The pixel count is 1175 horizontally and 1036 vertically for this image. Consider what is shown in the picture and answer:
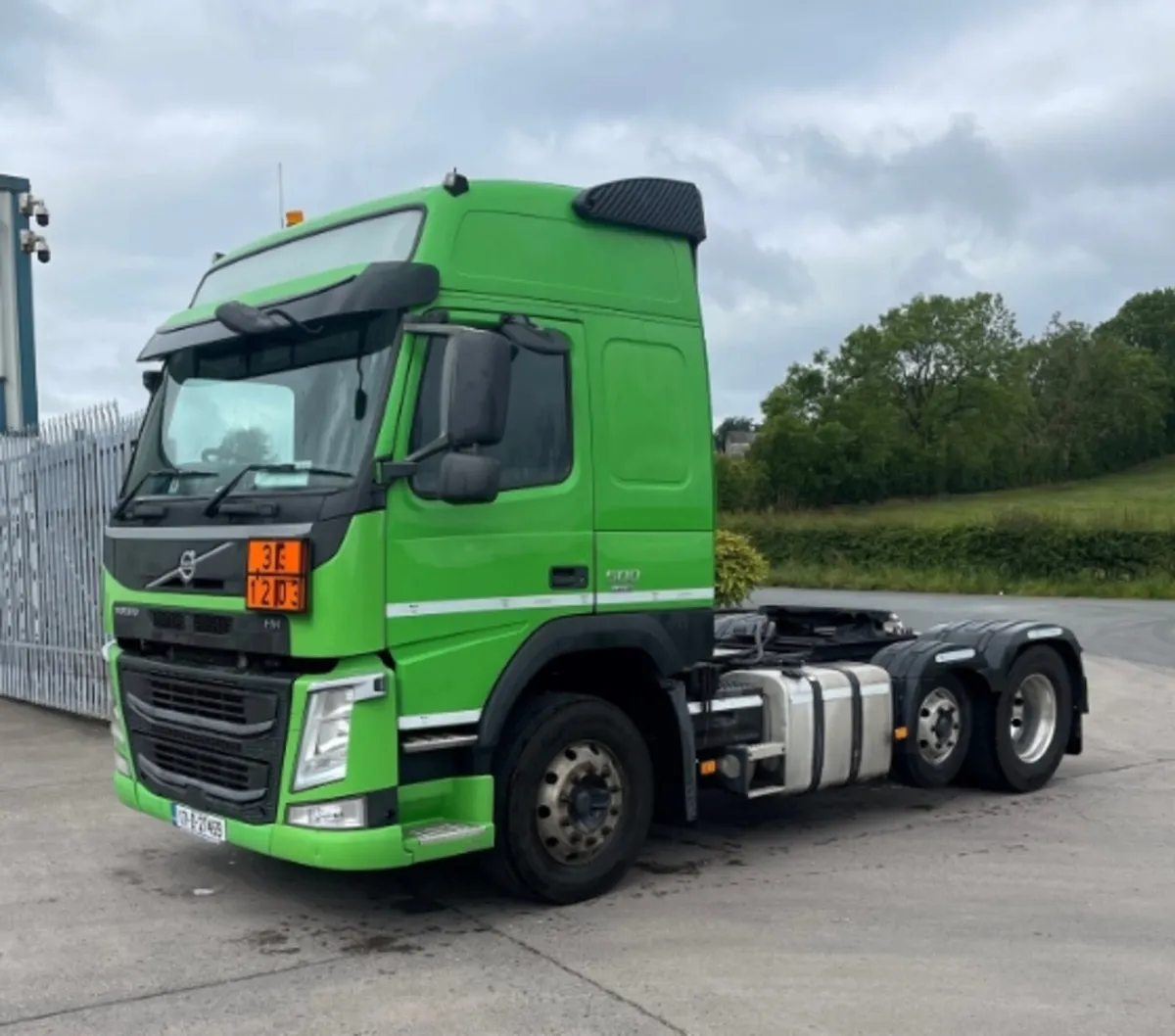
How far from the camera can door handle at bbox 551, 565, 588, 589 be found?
19.9 ft

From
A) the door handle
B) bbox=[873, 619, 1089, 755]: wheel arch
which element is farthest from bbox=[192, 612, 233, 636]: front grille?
bbox=[873, 619, 1089, 755]: wheel arch

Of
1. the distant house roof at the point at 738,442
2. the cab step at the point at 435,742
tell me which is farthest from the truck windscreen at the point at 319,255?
the distant house roof at the point at 738,442

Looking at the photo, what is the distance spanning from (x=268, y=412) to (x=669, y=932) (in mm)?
2880

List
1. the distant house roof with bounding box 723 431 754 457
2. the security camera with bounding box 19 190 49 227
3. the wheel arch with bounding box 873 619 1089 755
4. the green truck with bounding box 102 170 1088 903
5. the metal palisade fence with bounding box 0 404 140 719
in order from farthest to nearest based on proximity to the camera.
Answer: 1. the distant house roof with bounding box 723 431 754 457
2. the security camera with bounding box 19 190 49 227
3. the metal palisade fence with bounding box 0 404 140 719
4. the wheel arch with bounding box 873 619 1089 755
5. the green truck with bounding box 102 170 1088 903

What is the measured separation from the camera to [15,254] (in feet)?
50.4

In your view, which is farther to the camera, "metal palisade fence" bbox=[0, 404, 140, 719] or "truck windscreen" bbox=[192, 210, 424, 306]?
"metal palisade fence" bbox=[0, 404, 140, 719]

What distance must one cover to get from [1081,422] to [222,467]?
8573cm

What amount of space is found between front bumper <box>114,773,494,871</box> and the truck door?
0.33 metres

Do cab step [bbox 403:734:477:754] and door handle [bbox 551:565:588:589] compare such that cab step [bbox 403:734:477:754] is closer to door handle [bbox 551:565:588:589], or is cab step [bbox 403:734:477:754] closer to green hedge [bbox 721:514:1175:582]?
door handle [bbox 551:565:588:589]

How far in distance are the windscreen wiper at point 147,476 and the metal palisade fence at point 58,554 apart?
418 cm

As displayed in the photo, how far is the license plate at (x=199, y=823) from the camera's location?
578 cm

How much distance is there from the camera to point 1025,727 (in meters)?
8.91

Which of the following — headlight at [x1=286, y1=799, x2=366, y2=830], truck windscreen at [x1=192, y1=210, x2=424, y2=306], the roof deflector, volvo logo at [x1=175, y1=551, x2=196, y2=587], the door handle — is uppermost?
the roof deflector

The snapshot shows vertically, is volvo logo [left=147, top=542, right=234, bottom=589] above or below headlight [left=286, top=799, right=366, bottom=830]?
above
